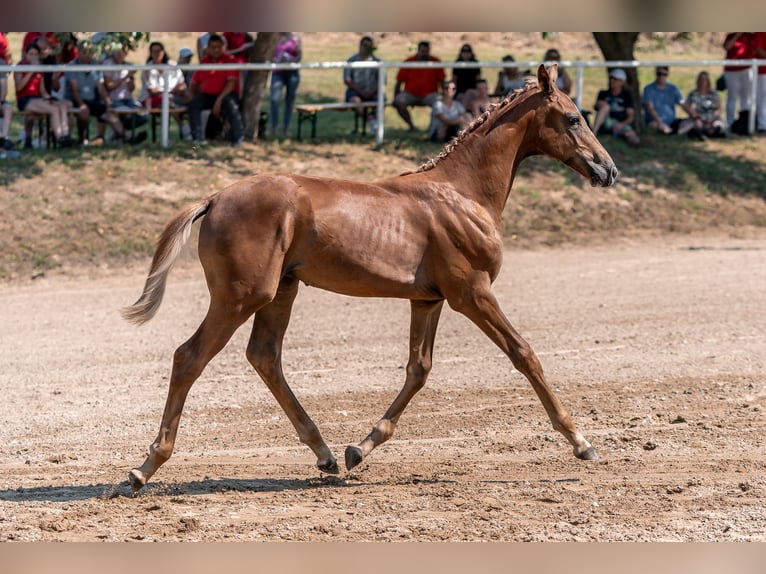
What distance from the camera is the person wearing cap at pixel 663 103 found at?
17.6 metres

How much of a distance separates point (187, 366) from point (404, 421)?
2.18 meters

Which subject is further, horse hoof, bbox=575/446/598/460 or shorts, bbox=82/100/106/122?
shorts, bbox=82/100/106/122

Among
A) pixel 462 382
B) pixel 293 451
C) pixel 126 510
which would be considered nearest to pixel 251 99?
pixel 462 382

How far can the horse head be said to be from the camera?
6.04 meters

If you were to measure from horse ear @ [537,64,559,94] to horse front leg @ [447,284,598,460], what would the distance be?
3.82 feet

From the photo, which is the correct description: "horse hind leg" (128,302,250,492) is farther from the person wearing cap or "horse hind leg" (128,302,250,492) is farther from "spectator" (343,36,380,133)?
the person wearing cap

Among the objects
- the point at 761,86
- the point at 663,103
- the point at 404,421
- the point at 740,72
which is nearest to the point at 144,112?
the point at 663,103

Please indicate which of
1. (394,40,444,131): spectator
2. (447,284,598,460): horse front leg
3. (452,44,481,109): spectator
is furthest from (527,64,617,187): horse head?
(394,40,444,131): spectator

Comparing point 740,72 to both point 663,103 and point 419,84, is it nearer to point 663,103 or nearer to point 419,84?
point 663,103

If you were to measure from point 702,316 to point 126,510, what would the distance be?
6.67 metres

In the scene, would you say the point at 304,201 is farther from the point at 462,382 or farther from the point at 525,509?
the point at 462,382

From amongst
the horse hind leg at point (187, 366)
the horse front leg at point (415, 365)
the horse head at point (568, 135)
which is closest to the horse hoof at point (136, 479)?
the horse hind leg at point (187, 366)

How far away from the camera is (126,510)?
17.5ft

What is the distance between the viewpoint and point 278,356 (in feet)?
19.4
